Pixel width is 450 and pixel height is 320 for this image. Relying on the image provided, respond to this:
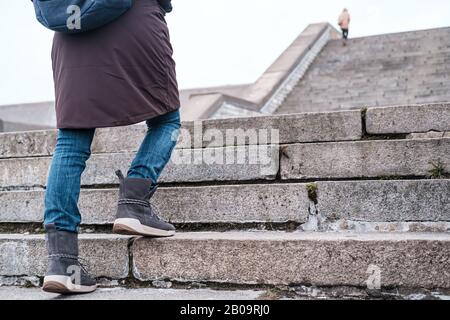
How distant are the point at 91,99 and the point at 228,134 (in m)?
1.51

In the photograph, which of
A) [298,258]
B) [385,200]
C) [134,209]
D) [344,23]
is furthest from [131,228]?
[344,23]

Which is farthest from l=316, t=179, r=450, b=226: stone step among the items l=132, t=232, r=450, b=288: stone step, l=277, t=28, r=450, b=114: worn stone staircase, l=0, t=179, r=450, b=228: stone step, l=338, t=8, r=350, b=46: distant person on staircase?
l=338, t=8, r=350, b=46: distant person on staircase

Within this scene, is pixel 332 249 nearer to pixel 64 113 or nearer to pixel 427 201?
pixel 427 201

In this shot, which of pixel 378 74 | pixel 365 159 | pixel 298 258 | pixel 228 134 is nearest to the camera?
pixel 298 258

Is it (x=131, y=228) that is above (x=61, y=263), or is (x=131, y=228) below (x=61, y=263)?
above

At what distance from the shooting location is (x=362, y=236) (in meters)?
2.57

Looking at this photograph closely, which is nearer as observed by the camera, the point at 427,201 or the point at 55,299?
the point at 55,299

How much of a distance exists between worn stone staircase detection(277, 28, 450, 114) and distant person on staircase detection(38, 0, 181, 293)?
20.1 feet

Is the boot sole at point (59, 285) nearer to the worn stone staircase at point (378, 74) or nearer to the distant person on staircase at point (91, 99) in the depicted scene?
the distant person on staircase at point (91, 99)

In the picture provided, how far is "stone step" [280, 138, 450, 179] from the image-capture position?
3068mm

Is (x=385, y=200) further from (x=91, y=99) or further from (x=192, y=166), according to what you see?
(x=91, y=99)

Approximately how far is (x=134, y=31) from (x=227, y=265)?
1.20 m

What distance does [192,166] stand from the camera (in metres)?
3.50
